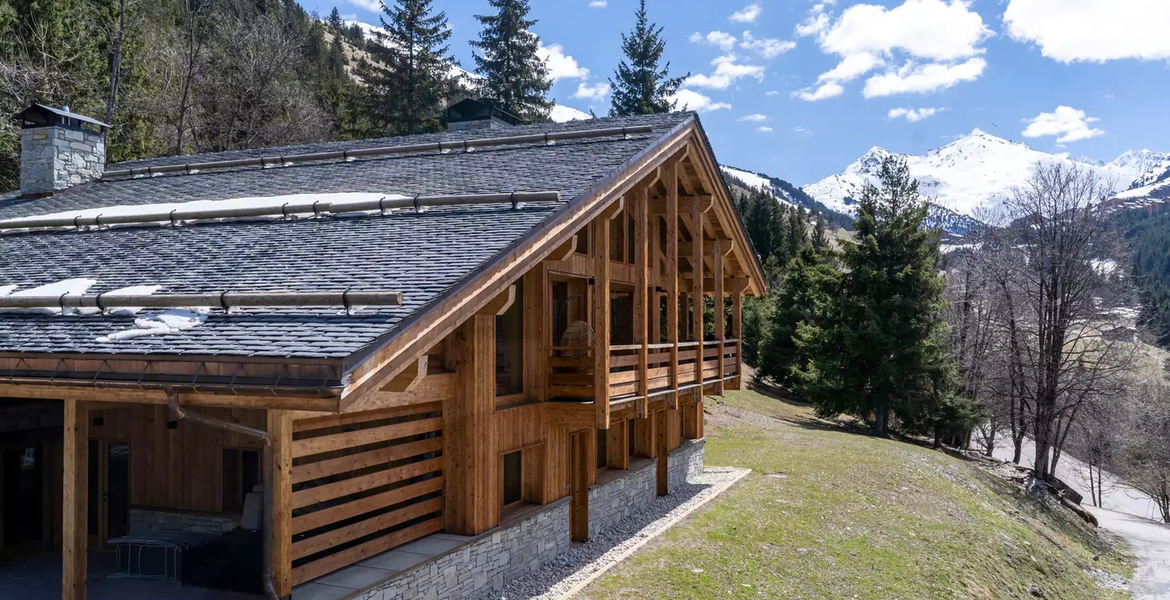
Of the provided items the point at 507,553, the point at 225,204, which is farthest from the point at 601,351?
the point at 225,204

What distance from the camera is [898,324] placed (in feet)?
98.9

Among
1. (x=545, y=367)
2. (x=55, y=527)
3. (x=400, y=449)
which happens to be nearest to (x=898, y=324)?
(x=545, y=367)

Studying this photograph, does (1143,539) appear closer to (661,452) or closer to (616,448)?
(661,452)

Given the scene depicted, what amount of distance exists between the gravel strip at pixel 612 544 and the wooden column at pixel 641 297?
2165 mm

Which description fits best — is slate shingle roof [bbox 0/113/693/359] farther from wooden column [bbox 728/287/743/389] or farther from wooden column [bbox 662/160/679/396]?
wooden column [bbox 728/287/743/389]

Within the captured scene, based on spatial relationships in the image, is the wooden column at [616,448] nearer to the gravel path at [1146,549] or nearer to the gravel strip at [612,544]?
the gravel strip at [612,544]

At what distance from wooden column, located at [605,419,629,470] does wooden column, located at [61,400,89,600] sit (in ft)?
31.0

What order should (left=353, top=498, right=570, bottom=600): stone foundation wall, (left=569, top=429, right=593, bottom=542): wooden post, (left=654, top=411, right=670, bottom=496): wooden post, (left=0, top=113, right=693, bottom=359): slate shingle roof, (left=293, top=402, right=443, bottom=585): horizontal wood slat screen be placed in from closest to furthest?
(left=0, top=113, right=693, bottom=359): slate shingle roof → (left=293, top=402, right=443, bottom=585): horizontal wood slat screen → (left=353, top=498, right=570, bottom=600): stone foundation wall → (left=569, top=429, right=593, bottom=542): wooden post → (left=654, top=411, right=670, bottom=496): wooden post

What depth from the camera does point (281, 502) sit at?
716cm

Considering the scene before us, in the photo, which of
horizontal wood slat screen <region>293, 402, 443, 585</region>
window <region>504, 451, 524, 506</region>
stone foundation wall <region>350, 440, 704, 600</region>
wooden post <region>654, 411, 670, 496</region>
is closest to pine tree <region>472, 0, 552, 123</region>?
wooden post <region>654, 411, 670, 496</region>

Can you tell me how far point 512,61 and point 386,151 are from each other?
33.1 metres

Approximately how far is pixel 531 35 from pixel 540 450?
3891cm

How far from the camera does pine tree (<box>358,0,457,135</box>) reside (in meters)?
42.4

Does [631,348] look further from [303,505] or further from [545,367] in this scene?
[303,505]
